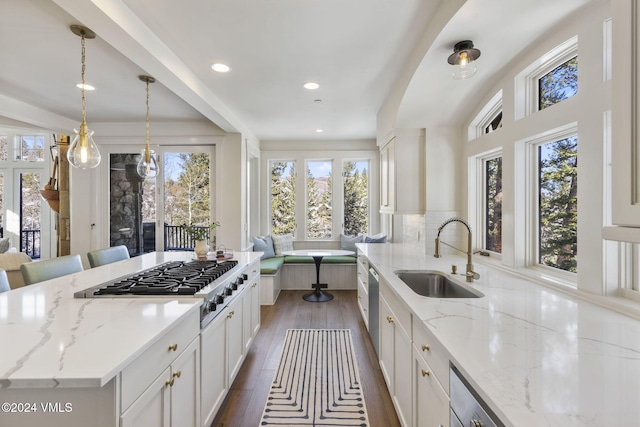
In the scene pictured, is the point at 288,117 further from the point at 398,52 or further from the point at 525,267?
the point at 525,267

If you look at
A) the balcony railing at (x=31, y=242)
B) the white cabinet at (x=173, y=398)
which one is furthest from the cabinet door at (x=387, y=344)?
the balcony railing at (x=31, y=242)

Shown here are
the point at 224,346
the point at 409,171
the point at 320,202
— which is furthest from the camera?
the point at 320,202

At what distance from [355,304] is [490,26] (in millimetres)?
3536

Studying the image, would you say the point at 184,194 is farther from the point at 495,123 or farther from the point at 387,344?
the point at 495,123

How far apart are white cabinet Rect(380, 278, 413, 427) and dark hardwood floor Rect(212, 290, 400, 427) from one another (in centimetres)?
16

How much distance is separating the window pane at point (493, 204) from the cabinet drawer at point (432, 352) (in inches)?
65.4

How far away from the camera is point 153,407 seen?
44.9 inches

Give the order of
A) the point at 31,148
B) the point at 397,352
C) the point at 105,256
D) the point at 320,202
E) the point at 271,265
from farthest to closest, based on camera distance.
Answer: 1. the point at 31,148
2. the point at 320,202
3. the point at 271,265
4. the point at 105,256
5. the point at 397,352

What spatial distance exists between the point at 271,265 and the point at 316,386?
232 centimetres

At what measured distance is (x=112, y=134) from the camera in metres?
4.45

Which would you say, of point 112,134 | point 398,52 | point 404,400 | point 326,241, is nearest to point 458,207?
point 398,52

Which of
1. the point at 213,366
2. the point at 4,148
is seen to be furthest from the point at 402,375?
the point at 4,148

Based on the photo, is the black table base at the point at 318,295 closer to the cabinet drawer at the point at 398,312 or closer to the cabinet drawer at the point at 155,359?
the cabinet drawer at the point at 398,312

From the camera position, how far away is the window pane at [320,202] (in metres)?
5.53
